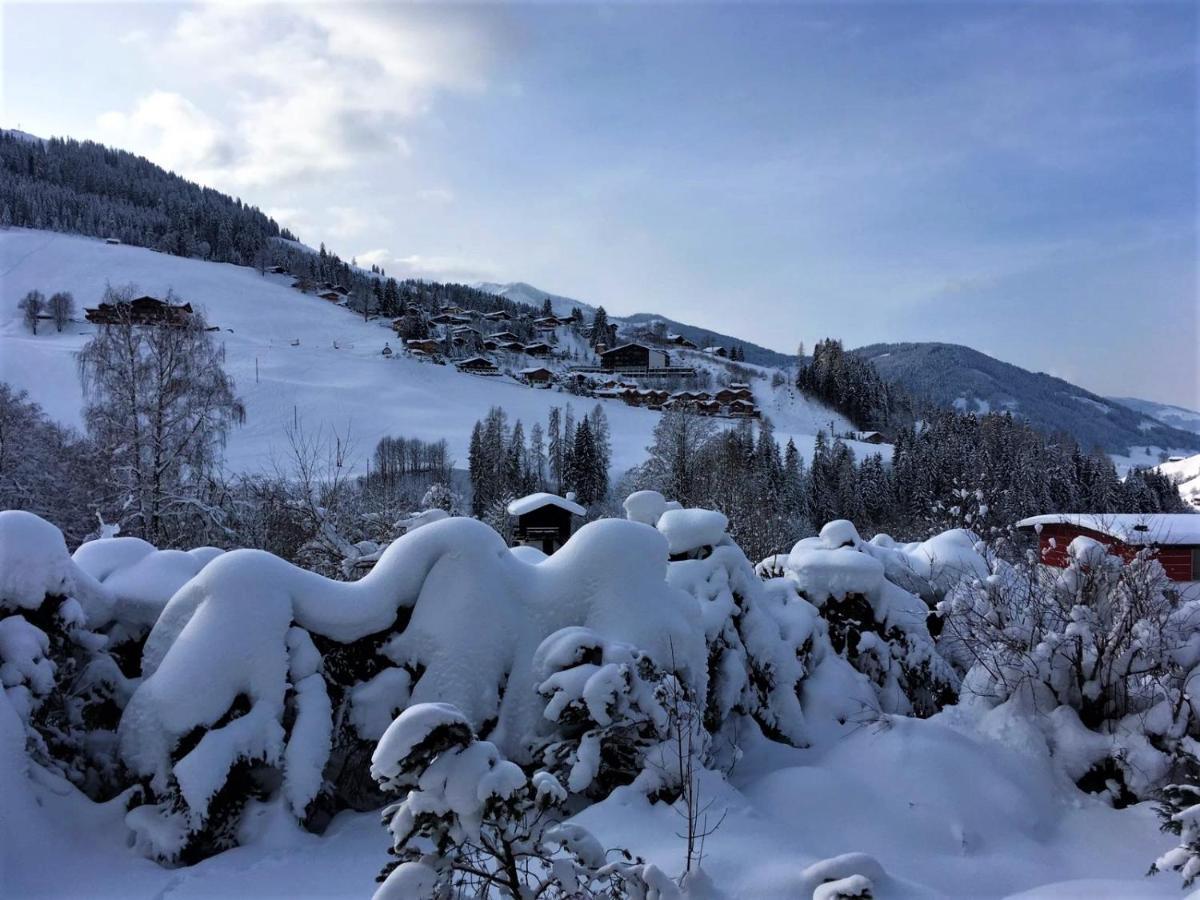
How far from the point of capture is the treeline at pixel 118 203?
11156 centimetres

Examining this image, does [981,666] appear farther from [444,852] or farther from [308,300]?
[308,300]

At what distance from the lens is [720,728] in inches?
279

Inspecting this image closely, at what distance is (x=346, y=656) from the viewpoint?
6055 mm

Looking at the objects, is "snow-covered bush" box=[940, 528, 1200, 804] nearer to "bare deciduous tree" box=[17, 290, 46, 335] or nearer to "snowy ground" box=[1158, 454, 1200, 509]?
"snowy ground" box=[1158, 454, 1200, 509]

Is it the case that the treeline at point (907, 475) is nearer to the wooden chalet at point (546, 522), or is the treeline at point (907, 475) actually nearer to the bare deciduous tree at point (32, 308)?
the wooden chalet at point (546, 522)

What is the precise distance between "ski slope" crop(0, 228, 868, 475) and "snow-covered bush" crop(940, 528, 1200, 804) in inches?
1500

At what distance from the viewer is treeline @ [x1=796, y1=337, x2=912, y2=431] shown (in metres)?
90.0

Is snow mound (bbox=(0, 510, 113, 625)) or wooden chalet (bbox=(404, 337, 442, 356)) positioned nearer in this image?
snow mound (bbox=(0, 510, 113, 625))

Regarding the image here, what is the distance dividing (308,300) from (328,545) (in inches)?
3729

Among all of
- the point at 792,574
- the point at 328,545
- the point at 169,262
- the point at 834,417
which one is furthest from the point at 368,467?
the point at 169,262

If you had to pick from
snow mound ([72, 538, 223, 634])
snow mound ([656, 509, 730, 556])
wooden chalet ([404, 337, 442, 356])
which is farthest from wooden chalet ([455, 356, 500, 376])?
snow mound ([72, 538, 223, 634])

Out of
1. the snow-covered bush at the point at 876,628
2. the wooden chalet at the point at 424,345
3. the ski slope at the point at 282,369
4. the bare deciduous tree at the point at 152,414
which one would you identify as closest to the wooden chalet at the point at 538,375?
the ski slope at the point at 282,369

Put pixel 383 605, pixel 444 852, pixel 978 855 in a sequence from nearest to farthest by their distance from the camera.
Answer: pixel 444 852, pixel 978 855, pixel 383 605

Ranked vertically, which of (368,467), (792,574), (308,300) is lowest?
(368,467)
